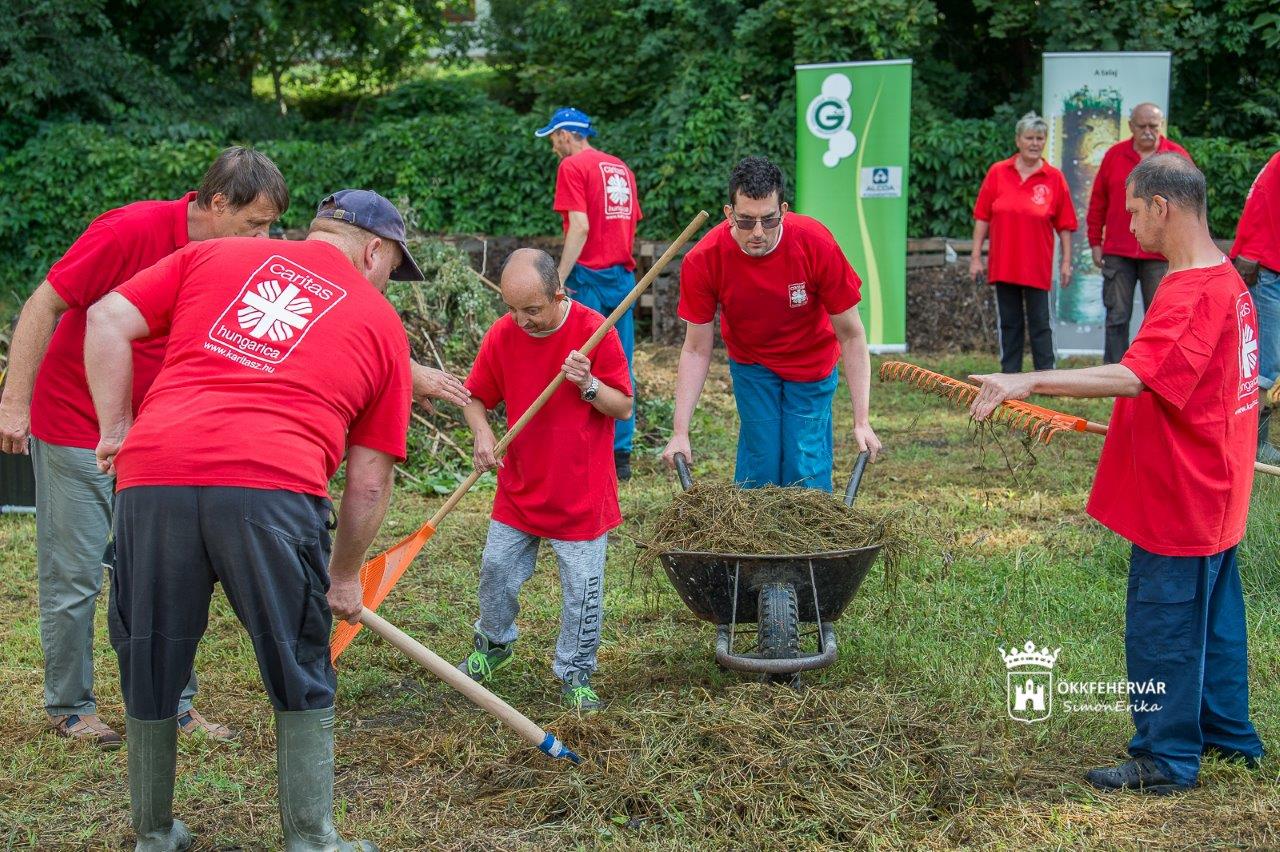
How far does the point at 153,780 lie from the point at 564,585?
5.03 ft

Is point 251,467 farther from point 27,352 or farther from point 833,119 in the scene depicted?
point 833,119

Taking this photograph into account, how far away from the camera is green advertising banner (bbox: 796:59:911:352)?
11.2 metres

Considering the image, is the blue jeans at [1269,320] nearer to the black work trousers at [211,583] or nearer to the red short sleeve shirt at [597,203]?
the red short sleeve shirt at [597,203]

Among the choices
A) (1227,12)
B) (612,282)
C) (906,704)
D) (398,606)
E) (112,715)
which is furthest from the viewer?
(1227,12)

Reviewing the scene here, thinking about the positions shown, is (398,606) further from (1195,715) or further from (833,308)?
(1195,715)

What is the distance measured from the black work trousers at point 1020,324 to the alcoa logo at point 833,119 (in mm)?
2397

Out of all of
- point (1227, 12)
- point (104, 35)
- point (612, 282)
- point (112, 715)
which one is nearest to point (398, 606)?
point (112, 715)

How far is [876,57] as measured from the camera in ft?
42.6

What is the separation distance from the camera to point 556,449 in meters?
4.20

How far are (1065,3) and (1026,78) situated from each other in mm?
1440

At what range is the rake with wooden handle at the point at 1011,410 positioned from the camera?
3.39 m

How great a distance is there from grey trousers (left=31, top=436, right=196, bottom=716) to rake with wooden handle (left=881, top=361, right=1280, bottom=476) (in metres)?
2.48

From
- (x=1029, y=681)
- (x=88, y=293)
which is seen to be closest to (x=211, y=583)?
(x=88, y=293)

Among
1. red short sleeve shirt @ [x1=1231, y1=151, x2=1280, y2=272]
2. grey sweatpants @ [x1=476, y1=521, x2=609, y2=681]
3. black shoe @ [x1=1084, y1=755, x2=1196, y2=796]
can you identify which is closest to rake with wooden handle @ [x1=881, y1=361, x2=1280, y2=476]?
black shoe @ [x1=1084, y1=755, x2=1196, y2=796]
